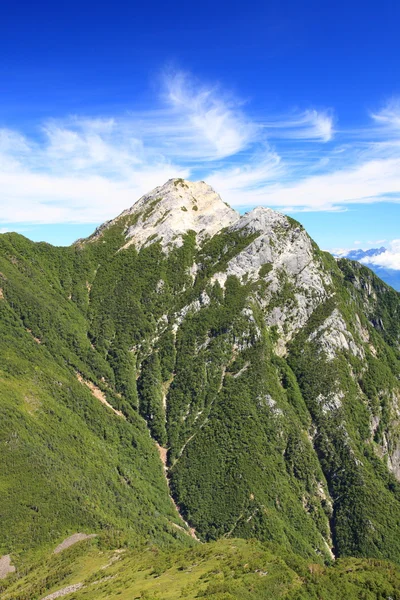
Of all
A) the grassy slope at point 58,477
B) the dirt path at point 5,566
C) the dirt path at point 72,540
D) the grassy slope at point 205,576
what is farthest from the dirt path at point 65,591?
the grassy slope at point 58,477

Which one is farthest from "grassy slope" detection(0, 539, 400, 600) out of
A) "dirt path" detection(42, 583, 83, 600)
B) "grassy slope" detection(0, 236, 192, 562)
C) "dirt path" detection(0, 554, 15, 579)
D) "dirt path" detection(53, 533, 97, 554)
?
"grassy slope" detection(0, 236, 192, 562)

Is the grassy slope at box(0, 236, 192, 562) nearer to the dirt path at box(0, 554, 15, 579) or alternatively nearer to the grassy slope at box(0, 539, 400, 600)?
the dirt path at box(0, 554, 15, 579)

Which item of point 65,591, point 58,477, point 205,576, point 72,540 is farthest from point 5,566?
point 205,576

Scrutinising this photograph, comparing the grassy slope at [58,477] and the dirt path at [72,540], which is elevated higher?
the grassy slope at [58,477]

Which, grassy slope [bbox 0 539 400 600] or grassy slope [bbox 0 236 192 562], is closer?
grassy slope [bbox 0 539 400 600]

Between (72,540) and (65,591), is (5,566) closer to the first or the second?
(72,540)

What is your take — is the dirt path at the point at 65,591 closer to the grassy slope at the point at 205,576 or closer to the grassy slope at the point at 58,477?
the grassy slope at the point at 205,576
